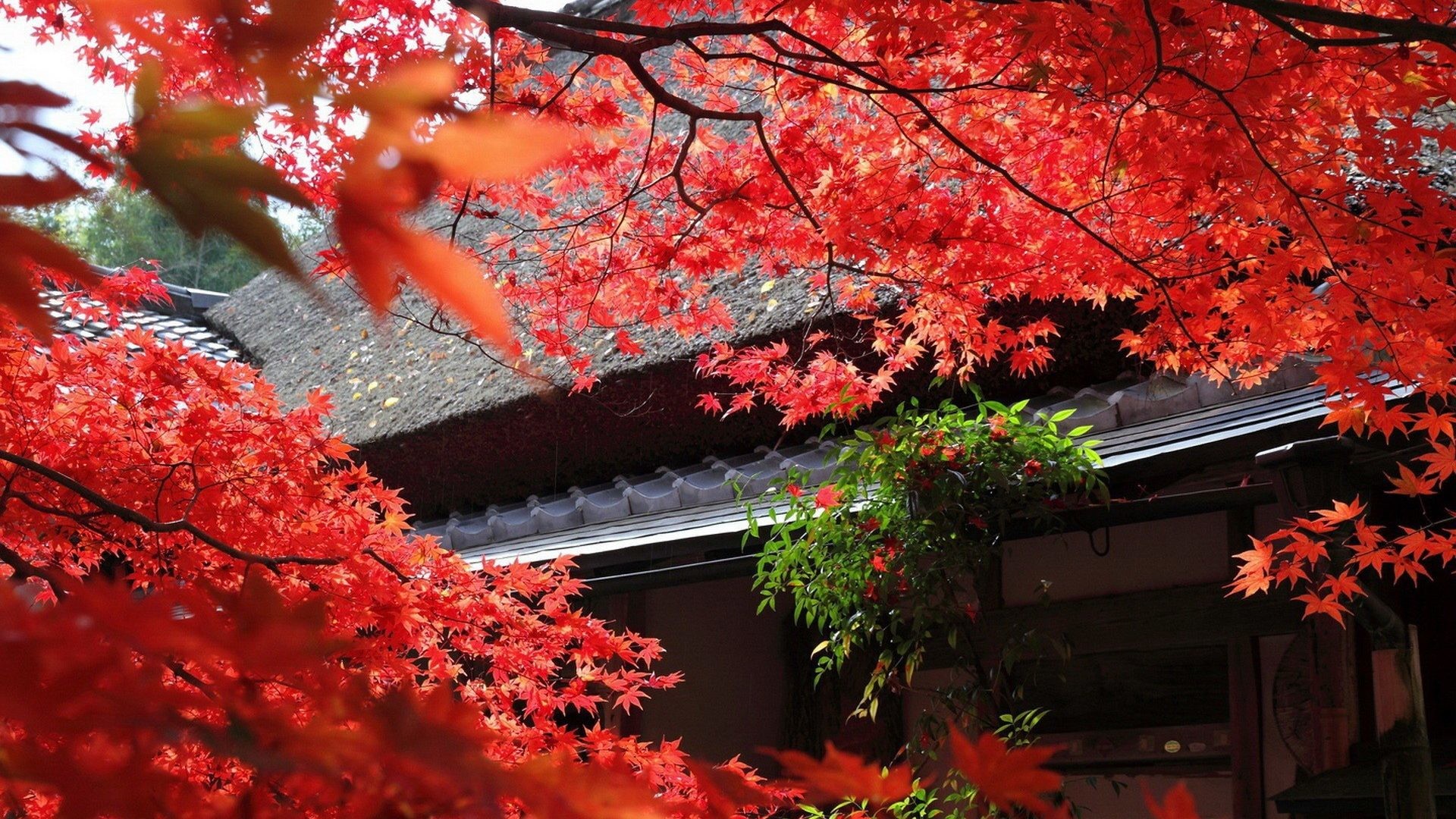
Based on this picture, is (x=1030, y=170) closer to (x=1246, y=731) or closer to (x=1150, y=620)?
(x=1150, y=620)

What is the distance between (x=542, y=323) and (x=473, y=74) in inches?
59.0

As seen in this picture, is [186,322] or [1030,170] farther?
[186,322]

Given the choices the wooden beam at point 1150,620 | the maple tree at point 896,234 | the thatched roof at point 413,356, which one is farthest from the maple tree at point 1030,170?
the thatched roof at point 413,356

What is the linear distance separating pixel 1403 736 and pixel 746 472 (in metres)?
2.99

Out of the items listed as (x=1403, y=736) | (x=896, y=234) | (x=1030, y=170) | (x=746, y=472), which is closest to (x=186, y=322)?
(x=746, y=472)

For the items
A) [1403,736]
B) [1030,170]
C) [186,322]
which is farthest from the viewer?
[186,322]

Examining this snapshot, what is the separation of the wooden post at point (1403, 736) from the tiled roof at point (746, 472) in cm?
68

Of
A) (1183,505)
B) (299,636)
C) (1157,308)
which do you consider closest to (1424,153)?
(1157,308)

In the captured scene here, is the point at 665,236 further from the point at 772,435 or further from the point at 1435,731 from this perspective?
the point at 1435,731

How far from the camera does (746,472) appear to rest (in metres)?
5.51

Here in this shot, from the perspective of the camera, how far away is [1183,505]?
3475 mm

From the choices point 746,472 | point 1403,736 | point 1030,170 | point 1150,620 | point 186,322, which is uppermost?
point 186,322

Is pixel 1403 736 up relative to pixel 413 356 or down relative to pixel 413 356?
down

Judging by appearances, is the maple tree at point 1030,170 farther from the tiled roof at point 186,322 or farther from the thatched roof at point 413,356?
the tiled roof at point 186,322
